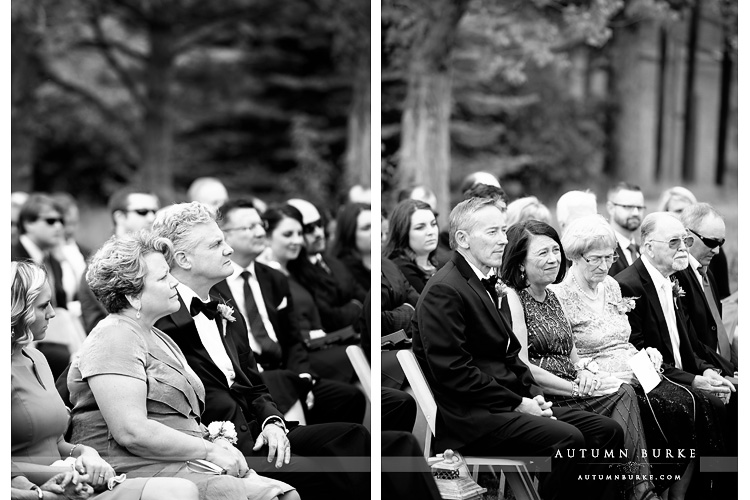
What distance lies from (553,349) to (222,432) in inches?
56.4

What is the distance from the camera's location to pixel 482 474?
4.34m

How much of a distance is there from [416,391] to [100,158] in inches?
602

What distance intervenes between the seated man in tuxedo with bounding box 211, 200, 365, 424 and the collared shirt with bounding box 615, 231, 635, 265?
163 cm

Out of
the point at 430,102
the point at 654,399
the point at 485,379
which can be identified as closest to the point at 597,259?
the point at 654,399

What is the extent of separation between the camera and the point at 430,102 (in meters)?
8.57

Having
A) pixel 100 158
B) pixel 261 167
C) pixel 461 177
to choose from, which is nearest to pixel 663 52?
pixel 461 177

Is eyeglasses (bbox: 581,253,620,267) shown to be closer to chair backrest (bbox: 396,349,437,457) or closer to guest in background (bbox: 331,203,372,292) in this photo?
chair backrest (bbox: 396,349,437,457)

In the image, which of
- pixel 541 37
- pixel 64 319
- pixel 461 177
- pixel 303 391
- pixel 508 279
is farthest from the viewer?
pixel 461 177

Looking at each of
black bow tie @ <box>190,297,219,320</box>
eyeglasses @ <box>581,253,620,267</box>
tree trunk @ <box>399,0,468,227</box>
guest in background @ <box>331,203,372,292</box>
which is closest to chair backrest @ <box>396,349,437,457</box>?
black bow tie @ <box>190,297,219,320</box>

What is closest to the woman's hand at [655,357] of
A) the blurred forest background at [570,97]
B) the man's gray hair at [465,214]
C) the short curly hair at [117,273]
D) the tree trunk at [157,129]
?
the man's gray hair at [465,214]

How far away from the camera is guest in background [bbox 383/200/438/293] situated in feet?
15.5

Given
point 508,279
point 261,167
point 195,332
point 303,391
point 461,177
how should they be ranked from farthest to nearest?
point 261,167
point 461,177
point 303,391
point 508,279
point 195,332

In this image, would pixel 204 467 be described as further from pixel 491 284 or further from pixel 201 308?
pixel 491 284

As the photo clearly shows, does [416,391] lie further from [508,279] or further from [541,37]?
[541,37]
